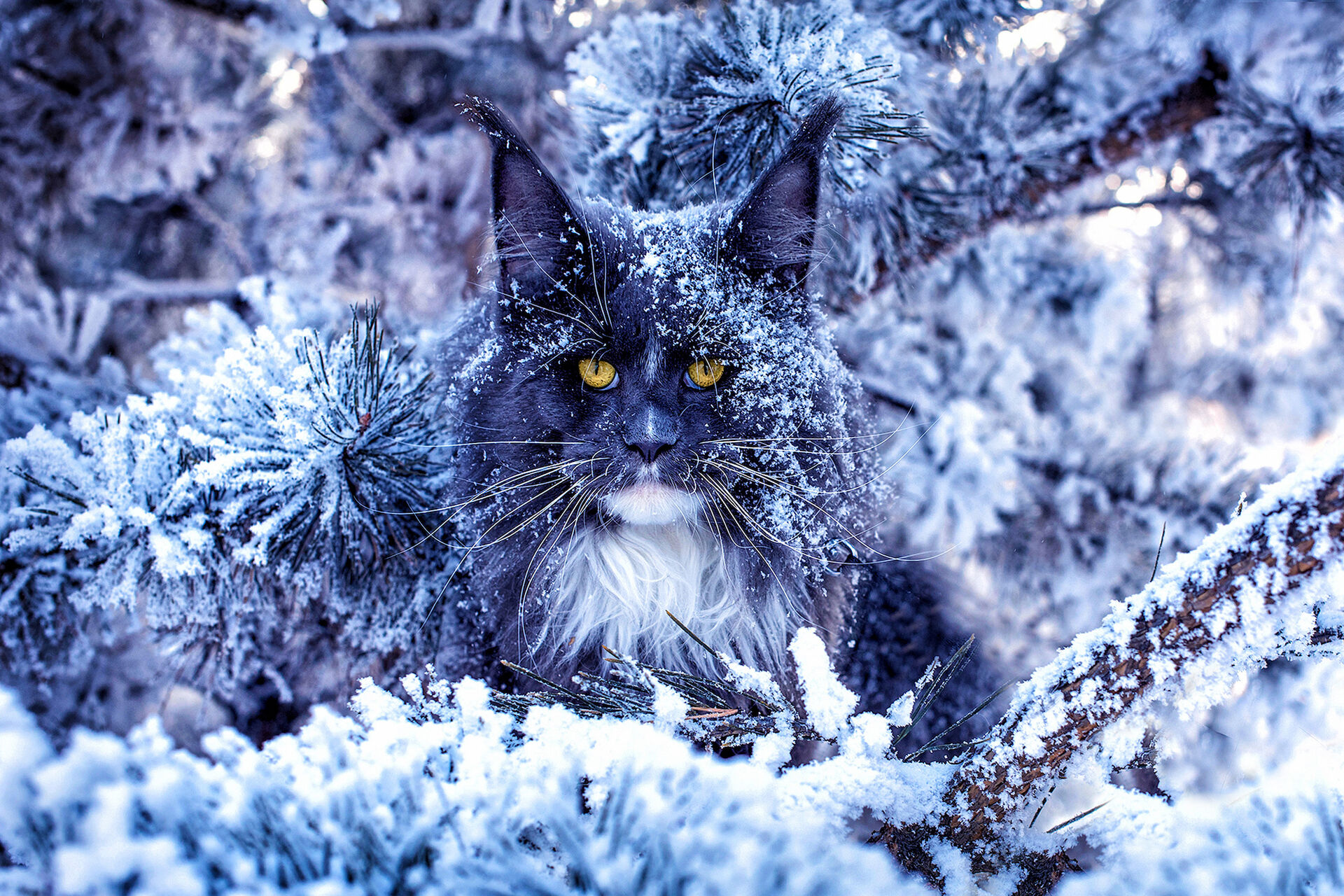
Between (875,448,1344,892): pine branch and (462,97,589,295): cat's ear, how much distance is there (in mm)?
812

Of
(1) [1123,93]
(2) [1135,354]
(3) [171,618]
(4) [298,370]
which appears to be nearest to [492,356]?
(4) [298,370]

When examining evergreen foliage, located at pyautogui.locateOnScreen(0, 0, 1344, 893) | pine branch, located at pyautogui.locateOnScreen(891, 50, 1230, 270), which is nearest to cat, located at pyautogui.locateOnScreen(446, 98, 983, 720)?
evergreen foliage, located at pyautogui.locateOnScreen(0, 0, 1344, 893)

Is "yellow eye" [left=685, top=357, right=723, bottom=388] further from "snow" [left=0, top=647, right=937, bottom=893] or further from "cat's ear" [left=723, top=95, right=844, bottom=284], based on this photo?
"snow" [left=0, top=647, right=937, bottom=893]

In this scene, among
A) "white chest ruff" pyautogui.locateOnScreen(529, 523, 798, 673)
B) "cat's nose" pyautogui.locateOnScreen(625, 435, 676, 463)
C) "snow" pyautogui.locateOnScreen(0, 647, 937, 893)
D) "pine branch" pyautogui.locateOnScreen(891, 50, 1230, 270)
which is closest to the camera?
"snow" pyautogui.locateOnScreen(0, 647, 937, 893)

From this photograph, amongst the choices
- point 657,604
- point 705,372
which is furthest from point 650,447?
→ point 657,604

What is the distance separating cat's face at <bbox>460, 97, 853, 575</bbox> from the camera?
1.02 metres

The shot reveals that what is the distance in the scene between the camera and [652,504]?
1046mm

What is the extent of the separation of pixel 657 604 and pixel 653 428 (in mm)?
299

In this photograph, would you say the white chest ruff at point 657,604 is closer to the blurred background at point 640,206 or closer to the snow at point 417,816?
the blurred background at point 640,206

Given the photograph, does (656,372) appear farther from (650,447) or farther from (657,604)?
(657,604)

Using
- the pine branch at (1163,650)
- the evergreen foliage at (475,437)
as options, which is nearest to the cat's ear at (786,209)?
the evergreen foliage at (475,437)

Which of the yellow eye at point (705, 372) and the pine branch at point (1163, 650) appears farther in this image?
the yellow eye at point (705, 372)

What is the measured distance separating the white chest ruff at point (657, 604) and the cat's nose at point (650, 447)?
6.0 inches

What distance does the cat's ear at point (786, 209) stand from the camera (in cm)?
99
